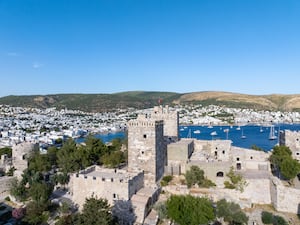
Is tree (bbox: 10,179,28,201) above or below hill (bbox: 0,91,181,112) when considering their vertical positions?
below

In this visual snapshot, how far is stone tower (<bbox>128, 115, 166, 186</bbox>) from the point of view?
2045 centimetres

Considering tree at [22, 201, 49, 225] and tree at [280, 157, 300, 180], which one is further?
tree at [280, 157, 300, 180]

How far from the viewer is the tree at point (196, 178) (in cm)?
2072

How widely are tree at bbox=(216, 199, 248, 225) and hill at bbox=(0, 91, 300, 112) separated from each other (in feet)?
449

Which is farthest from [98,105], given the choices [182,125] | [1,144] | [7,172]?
[7,172]

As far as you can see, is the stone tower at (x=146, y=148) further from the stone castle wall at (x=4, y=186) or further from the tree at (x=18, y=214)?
the stone castle wall at (x=4, y=186)

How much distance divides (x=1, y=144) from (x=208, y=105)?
128 m

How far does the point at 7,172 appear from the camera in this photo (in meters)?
27.7

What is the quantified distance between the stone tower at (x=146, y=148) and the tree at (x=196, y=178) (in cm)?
240

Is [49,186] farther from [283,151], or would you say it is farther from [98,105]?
[98,105]

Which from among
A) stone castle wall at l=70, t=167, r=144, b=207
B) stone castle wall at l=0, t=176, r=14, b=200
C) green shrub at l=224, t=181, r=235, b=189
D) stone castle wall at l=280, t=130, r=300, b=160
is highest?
stone castle wall at l=280, t=130, r=300, b=160

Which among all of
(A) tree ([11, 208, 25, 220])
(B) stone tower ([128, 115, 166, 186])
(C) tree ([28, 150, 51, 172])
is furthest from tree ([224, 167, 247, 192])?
(C) tree ([28, 150, 51, 172])

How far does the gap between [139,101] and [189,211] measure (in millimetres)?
151604

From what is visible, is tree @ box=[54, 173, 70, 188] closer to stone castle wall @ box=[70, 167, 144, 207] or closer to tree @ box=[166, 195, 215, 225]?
stone castle wall @ box=[70, 167, 144, 207]
